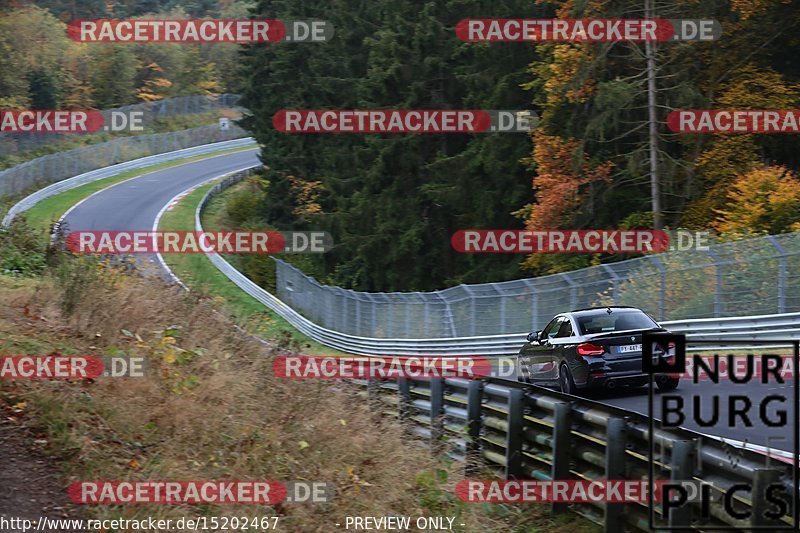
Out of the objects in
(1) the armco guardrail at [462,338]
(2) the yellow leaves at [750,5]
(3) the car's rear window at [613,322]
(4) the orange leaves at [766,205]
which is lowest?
(1) the armco guardrail at [462,338]

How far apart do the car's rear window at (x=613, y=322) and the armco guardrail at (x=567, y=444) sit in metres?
2.61

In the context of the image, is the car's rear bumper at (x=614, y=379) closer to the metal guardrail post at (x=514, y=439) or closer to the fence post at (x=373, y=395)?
the fence post at (x=373, y=395)

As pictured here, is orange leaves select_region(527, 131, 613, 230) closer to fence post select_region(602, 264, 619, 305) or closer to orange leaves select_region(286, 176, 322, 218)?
fence post select_region(602, 264, 619, 305)

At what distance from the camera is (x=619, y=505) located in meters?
8.59

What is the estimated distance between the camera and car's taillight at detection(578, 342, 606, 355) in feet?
45.9

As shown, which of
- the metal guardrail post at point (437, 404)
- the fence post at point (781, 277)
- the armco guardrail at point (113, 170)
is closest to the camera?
the metal guardrail post at point (437, 404)

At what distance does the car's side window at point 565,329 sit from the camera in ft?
48.6

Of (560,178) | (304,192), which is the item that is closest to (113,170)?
(304,192)

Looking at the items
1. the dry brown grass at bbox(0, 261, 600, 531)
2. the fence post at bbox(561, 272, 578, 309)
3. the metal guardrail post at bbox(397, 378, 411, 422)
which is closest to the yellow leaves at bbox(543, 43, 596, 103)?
the fence post at bbox(561, 272, 578, 309)

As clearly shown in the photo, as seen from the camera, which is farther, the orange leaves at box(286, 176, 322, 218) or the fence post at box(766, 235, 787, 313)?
the orange leaves at box(286, 176, 322, 218)

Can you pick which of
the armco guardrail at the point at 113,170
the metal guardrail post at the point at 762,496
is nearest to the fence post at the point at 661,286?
the metal guardrail post at the point at 762,496

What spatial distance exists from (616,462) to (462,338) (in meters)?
20.6

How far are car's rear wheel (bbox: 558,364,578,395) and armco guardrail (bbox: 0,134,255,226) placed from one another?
120ft

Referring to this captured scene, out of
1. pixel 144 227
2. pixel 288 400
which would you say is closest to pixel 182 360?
pixel 288 400
